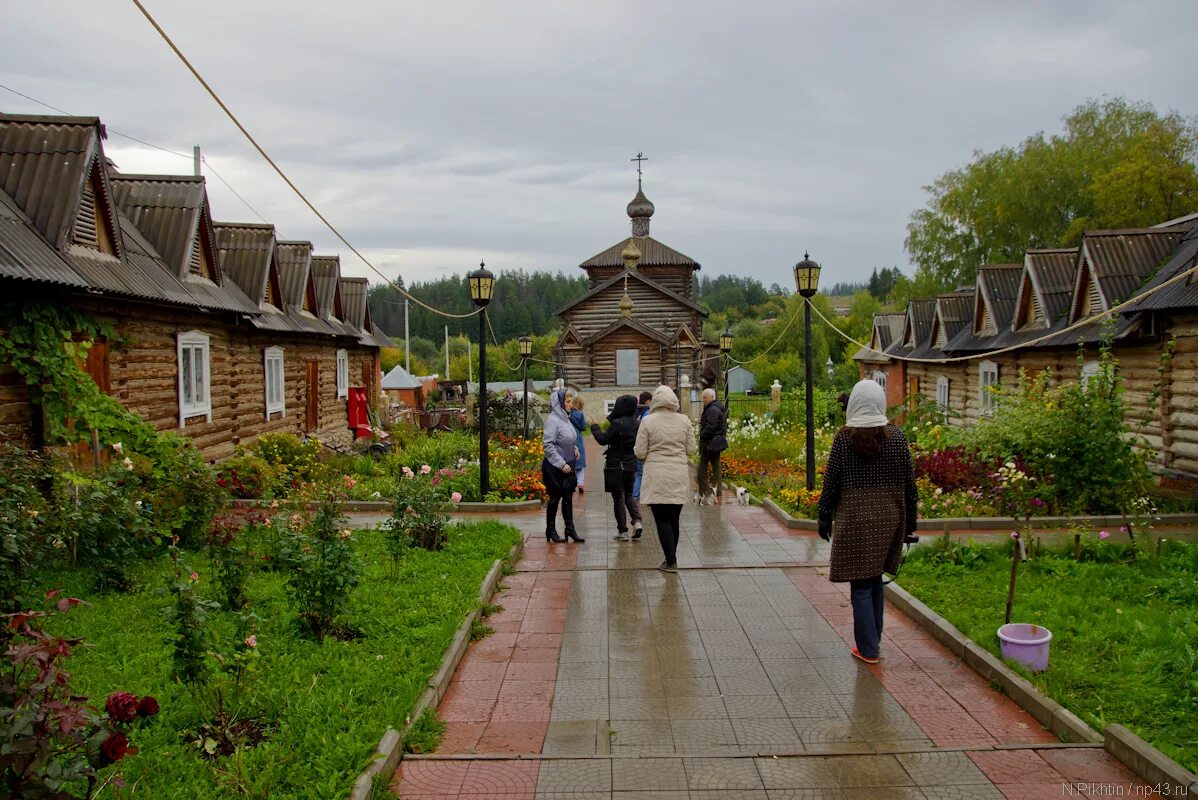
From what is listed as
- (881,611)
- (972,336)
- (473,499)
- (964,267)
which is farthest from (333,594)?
(964,267)

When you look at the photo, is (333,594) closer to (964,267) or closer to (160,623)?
(160,623)

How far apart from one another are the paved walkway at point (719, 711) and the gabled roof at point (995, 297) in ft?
55.7

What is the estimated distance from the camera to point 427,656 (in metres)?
5.98

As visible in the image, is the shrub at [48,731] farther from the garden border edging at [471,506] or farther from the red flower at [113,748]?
the garden border edging at [471,506]

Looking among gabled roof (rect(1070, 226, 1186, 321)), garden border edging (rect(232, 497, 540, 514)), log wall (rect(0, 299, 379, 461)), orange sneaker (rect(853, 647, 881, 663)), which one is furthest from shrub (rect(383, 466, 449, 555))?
gabled roof (rect(1070, 226, 1186, 321))

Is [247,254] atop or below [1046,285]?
atop

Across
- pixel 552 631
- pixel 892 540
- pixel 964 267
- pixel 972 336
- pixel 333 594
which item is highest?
pixel 964 267

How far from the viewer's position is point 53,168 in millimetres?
10562

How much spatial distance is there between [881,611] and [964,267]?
40.3 m

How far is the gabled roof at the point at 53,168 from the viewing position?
33.6ft

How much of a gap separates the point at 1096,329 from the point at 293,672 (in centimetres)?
1559

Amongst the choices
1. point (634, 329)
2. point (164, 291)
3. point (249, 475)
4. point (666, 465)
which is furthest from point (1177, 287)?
point (634, 329)

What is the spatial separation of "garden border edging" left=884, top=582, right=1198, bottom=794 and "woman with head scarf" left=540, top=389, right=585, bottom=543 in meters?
4.33

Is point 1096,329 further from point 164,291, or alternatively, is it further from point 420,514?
point 164,291
